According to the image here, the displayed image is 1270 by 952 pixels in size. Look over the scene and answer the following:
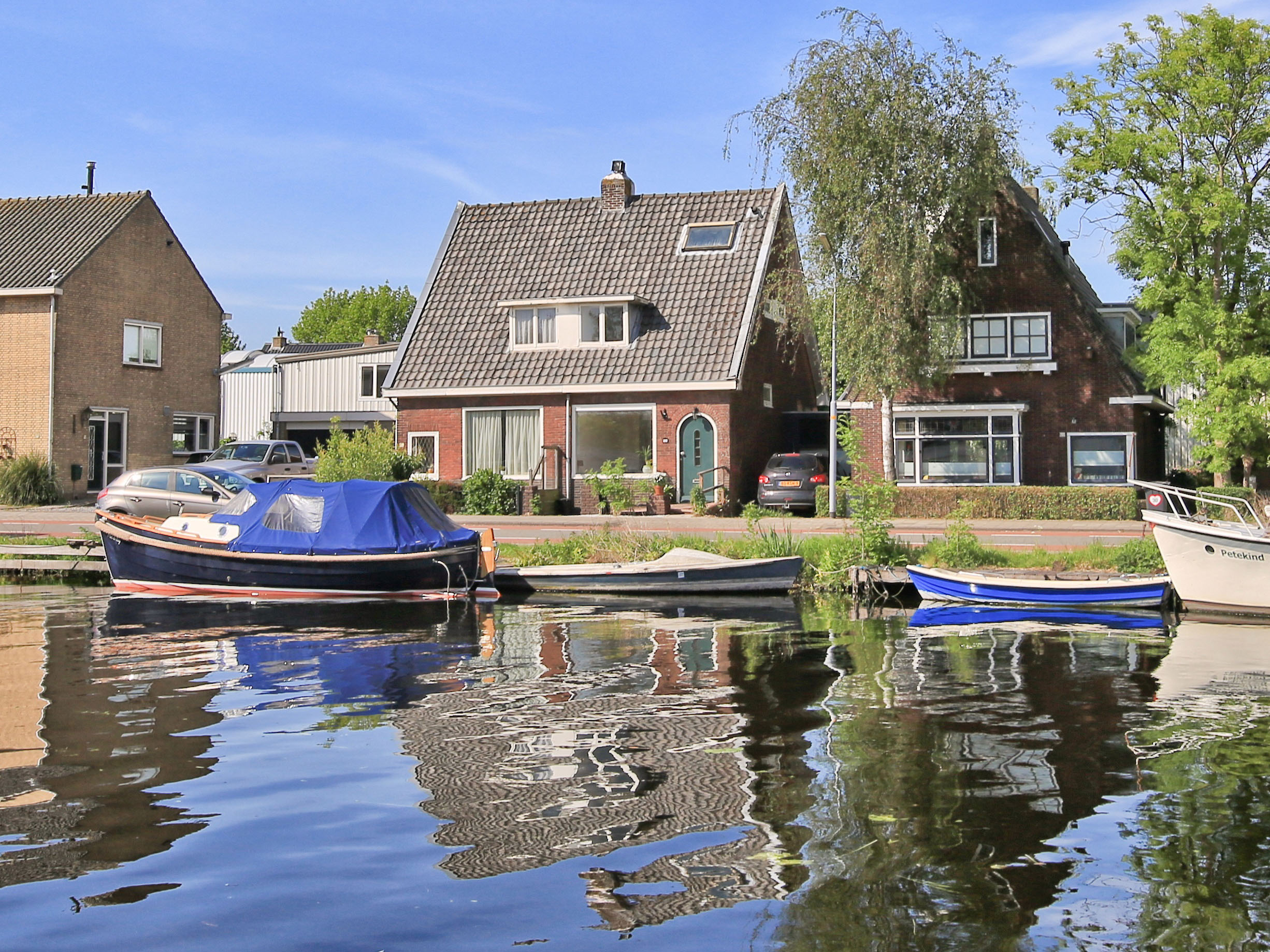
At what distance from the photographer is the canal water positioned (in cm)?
698

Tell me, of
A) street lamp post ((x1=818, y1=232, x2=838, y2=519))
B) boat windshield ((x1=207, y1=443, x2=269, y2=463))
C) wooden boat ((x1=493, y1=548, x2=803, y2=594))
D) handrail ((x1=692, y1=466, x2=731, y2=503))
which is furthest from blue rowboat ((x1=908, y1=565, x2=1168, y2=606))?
boat windshield ((x1=207, y1=443, x2=269, y2=463))

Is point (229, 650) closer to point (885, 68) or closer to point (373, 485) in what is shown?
point (373, 485)

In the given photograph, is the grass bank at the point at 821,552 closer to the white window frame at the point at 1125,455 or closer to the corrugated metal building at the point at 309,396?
the white window frame at the point at 1125,455

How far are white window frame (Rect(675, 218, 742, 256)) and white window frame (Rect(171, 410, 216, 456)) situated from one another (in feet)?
60.9

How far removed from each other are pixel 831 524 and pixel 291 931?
76.0 feet

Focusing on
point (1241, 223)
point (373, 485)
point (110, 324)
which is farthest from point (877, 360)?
point (110, 324)

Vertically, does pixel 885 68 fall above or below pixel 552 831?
above

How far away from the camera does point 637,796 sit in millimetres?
9414

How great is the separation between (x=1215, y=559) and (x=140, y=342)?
113 feet

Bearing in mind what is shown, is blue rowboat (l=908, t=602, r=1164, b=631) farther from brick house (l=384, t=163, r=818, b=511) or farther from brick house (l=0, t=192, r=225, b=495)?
brick house (l=0, t=192, r=225, b=495)

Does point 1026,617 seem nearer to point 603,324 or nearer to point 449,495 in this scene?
point 449,495

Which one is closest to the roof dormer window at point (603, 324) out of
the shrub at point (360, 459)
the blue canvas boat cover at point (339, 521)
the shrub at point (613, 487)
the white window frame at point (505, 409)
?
the white window frame at point (505, 409)

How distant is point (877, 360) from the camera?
33.8 meters

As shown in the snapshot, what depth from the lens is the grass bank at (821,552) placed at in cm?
2266
